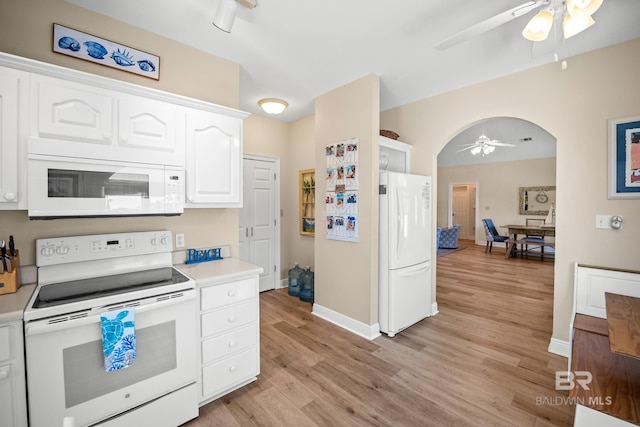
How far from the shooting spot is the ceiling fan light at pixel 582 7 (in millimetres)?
1313

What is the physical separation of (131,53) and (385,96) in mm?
2626

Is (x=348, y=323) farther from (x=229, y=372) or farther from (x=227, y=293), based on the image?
(x=227, y=293)

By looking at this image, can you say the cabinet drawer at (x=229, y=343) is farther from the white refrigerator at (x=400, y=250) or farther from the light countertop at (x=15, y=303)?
the white refrigerator at (x=400, y=250)

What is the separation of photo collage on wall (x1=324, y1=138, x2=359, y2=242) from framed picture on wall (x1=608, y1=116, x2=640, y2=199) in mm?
2163

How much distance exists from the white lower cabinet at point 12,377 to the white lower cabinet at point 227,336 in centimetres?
82

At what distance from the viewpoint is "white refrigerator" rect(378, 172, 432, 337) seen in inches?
116

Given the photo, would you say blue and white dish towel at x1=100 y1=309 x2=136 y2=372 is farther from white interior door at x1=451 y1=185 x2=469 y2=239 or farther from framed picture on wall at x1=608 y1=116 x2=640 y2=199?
white interior door at x1=451 y1=185 x2=469 y2=239

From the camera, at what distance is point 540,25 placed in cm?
147

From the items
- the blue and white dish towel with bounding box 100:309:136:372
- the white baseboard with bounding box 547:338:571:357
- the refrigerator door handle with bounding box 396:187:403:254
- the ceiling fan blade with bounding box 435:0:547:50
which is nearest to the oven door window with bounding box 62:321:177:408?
the blue and white dish towel with bounding box 100:309:136:372

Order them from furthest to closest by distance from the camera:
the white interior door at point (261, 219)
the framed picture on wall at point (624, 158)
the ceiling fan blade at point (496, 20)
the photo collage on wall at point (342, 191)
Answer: the white interior door at point (261, 219) → the photo collage on wall at point (342, 191) → the framed picture on wall at point (624, 158) → the ceiling fan blade at point (496, 20)

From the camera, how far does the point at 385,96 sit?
3.45 meters

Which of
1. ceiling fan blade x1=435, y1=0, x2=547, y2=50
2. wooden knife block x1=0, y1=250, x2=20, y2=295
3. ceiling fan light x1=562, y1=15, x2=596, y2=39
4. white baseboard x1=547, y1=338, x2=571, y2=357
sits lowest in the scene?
white baseboard x1=547, y1=338, x2=571, y2=357

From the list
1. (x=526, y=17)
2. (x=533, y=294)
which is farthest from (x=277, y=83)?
(x=533, y=294)

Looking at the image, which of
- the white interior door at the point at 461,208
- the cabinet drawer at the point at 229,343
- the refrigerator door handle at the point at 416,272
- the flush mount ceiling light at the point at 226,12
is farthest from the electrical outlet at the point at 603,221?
the white interior door at the point at 461,208
